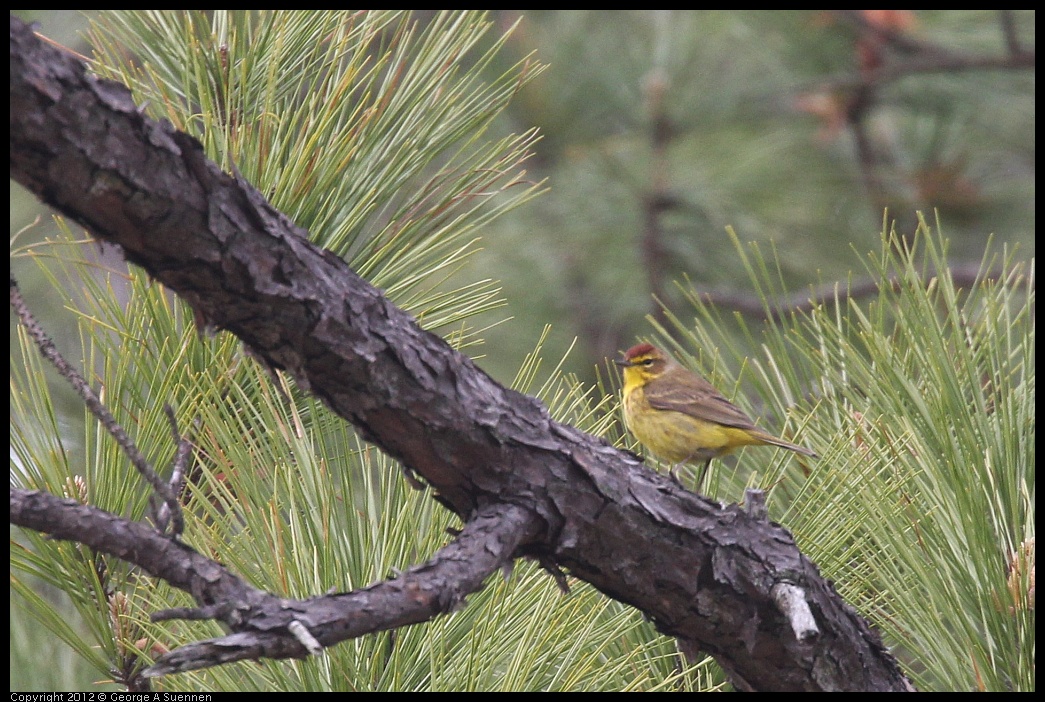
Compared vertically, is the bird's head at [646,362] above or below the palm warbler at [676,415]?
above

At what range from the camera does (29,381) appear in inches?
66.8

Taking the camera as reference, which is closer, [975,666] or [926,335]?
[975,666]

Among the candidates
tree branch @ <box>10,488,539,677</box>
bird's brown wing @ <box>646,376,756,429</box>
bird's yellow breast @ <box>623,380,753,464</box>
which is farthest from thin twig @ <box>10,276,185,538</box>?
bird's yellow breast @ <box>623,380,753,464</box>

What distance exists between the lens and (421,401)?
1.33m

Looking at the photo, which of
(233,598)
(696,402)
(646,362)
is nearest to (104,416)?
(233,598)

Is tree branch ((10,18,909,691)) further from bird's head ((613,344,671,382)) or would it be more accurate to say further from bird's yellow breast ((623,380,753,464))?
bird's head ((613,344,671,382))

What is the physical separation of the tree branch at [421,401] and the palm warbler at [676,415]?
756mm

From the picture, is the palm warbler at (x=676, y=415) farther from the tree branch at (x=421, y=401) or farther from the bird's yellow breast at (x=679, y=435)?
the tree branch at (x=421, y=401)

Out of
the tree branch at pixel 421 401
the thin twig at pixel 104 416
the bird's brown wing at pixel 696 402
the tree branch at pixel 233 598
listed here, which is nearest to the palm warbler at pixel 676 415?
the bird's brown wing at pixel 696 402

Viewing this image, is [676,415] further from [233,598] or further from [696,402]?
[233,598]

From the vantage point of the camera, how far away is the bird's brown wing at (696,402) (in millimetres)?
2332

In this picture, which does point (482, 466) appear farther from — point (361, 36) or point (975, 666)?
point (361, 36)
